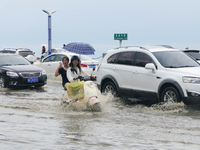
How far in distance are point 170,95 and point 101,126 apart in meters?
2.92

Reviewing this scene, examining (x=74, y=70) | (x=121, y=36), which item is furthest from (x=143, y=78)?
(x=121, y=36)

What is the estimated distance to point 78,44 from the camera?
21438 mm

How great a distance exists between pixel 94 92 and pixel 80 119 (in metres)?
1.12

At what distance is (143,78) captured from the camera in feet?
35.6

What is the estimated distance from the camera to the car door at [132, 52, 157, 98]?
10.6 m

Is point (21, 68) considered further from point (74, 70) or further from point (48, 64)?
point (74, 70)

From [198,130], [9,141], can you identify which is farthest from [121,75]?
[9,141]

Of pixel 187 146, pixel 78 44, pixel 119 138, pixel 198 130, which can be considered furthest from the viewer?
pixel 78 44

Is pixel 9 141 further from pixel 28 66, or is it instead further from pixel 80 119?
pixel 28 66

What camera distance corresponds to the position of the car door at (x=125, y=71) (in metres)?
11.4

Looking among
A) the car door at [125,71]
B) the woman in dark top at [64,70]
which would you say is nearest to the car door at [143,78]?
the car door at [125,71]

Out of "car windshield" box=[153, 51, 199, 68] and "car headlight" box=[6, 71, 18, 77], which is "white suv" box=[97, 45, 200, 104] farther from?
"car headlight" box=[6, 71, 18, 77]

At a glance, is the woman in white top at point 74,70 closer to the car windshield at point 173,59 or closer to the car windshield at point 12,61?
the car windshield at point 173,59

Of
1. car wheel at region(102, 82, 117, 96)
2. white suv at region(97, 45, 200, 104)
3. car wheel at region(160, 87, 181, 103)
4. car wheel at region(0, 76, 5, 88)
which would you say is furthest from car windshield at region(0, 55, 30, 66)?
car wheel at region(160, 87, 181, 103)
